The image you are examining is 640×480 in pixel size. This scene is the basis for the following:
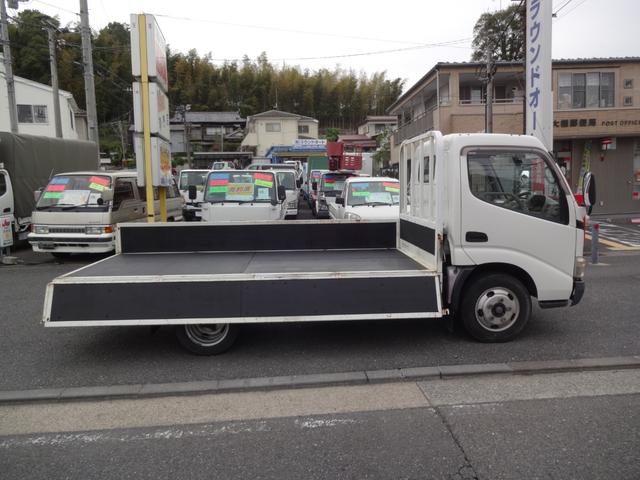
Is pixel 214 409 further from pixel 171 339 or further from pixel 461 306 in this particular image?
pixel 461 306

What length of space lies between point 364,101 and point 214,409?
66524 millimetres

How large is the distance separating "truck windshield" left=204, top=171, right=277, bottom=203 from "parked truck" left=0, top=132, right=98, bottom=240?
4.75m

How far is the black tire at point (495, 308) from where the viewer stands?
17.8ft

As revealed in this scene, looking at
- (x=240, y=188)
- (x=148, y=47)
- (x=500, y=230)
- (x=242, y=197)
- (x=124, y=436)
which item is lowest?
(x=124, y=436)

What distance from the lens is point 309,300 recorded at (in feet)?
16.3

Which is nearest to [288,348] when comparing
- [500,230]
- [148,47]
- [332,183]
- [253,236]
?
[253,236]

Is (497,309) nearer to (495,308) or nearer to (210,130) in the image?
(495,308)

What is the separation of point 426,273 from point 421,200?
121 centimetres

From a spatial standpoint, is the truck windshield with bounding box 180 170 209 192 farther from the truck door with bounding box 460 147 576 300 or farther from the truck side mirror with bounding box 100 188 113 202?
the truck door with bounding box 460 147 576 300

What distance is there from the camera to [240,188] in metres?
12.3

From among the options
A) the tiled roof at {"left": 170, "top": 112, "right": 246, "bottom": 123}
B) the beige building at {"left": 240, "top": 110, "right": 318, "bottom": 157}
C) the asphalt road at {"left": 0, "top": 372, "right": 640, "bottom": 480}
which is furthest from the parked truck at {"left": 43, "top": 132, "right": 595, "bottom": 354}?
the tiled roof at {"left": 170, "top": 112, "right": 246, "bottom": 123}

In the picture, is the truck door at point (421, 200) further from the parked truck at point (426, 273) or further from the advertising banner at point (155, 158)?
the advertising banner at point (155, 158)

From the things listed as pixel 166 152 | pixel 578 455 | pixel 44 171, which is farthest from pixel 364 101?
pixel 578 455

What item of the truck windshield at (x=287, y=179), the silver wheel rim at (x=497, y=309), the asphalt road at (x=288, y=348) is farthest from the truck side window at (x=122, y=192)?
the truck windshield at (x=287, y=179)
